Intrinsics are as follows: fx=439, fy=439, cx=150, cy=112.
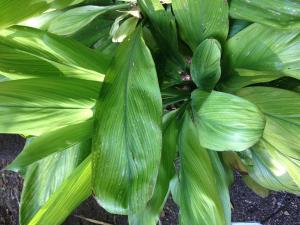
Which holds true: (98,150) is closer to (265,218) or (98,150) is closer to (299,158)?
(299,158)

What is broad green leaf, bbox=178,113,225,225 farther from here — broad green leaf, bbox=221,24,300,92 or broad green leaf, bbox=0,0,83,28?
broad green leaf, bbox=0,0,83,28

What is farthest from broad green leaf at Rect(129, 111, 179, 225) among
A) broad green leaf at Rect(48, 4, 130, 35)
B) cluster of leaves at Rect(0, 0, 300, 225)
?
broad green leaf at Rect(48, 4, 130, 35)

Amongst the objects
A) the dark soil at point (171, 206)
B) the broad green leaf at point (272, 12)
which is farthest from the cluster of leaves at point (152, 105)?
the dark soil at point (171, 206)

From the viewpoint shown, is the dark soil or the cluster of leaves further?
the dark soil

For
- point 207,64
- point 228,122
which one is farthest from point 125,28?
point 228,122

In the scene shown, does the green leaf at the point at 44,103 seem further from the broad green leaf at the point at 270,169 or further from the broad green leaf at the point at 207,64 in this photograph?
the broad green leaf at the point at 270,169

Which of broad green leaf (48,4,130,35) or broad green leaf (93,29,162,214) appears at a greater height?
broad green leaf (48,4,130,35)

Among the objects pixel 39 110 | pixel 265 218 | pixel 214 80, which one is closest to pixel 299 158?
pixel 214 80
